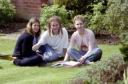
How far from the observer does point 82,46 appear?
1171cm

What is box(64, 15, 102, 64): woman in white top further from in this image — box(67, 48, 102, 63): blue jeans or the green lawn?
the green lawn

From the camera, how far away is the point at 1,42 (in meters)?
15.2

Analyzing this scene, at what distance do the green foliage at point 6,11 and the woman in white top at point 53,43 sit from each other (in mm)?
6511

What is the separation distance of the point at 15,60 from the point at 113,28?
14.3ft

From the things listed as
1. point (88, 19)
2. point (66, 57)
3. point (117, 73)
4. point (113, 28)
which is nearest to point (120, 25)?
point (113, 28)

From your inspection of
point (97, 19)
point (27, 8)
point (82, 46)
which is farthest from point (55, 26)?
point (27, 8)

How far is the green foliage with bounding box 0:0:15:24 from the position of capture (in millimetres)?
18375

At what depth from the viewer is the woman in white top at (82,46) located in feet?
37.3

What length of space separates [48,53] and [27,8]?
309 inches

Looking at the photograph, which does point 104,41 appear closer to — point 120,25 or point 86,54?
point 120,25

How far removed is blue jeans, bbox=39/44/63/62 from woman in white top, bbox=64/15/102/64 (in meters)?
0.42

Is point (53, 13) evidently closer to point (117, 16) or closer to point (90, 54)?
point (117, 16)

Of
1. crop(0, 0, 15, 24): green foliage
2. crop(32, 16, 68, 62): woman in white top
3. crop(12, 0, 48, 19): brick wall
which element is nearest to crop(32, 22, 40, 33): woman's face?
crop(32, 16, 68, 62): woman in white top

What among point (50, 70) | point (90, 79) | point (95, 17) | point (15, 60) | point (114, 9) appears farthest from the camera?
point (95, 17)
